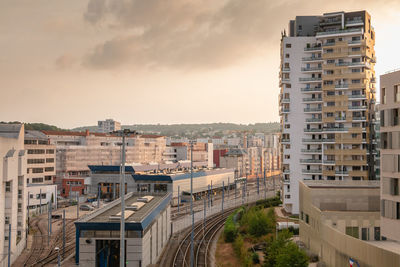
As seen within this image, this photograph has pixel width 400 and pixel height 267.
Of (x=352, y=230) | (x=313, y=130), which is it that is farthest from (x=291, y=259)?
(x=313, y=130)

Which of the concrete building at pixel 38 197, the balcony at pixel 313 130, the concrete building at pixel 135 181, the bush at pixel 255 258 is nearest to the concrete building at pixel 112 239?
the bush at pixel 255 258

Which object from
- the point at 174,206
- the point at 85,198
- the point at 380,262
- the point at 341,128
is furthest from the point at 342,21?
the point at 85,198

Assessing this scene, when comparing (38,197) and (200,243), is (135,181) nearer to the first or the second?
(38,197)

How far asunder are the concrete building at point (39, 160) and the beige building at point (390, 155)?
8693cm

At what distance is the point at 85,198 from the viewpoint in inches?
4181

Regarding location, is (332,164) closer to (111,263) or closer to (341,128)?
(341,128)

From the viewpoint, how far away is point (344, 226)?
43.2 meters

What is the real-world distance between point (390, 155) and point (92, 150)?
114018 millimetres

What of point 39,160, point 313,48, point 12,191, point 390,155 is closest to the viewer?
point 390,155

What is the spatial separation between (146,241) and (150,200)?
15.8m

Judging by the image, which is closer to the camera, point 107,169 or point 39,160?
point 39,160

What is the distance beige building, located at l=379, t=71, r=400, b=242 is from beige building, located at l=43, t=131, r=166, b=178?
103 meters

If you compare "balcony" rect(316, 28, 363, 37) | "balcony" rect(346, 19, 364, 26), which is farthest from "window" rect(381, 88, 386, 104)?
"balcony" rect(346, 19, 364, 26)

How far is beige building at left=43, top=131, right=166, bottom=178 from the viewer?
126000mm
